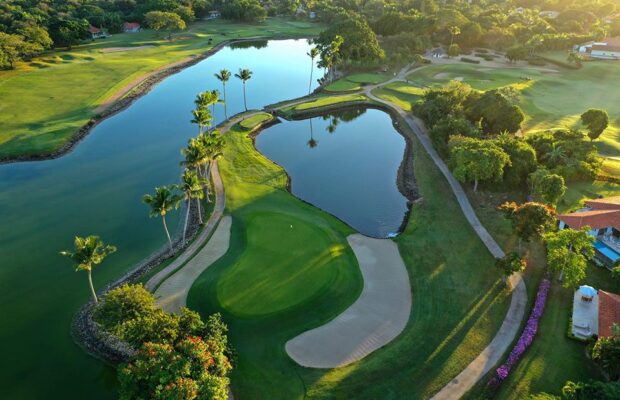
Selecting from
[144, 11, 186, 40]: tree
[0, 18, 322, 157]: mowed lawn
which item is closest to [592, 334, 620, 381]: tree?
[0, 18, 322, 157]: mowed lawn

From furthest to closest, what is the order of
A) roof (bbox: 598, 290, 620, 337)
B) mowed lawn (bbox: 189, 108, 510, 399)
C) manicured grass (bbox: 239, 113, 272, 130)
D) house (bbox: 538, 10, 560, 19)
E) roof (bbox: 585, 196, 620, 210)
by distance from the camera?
house (bbox: 538, 10, 560, 19), manicured grass (bbox: 239, 113, 272, 130), roof (bbox: 585, 196, 620, 210), roof (bbox: 598, 290, 620, 337), mowed lawn (bbox: 189, 108, 510, 399)

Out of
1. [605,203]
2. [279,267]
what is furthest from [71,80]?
[605,203]

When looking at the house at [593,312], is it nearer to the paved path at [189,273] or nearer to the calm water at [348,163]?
the calm water at [348,163]

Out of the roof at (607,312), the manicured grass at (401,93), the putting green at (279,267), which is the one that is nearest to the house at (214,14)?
the manicured grass at (401,93)

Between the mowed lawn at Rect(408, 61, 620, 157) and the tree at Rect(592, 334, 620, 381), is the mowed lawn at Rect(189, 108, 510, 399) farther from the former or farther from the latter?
the mowed lawn at Rect(408, 61, 620, 157)

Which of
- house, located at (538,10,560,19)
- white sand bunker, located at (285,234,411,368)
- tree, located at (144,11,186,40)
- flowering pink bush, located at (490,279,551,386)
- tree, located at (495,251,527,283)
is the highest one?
house, located at (538,10,560,19)
